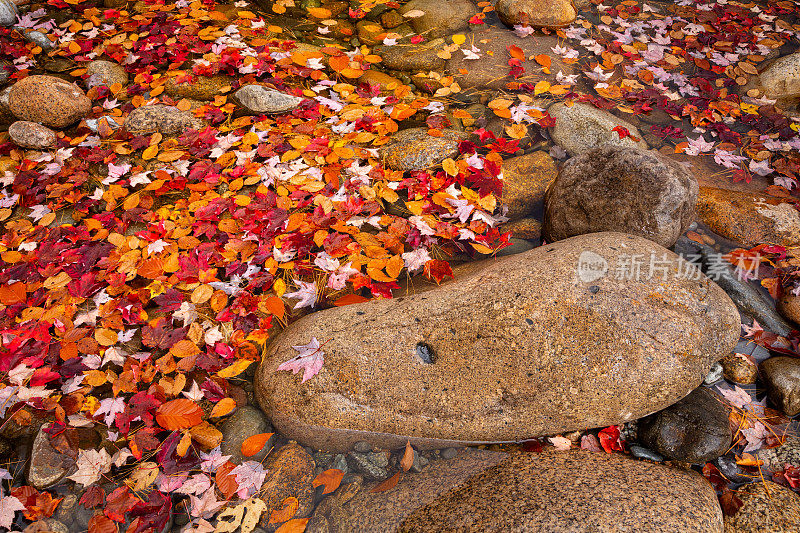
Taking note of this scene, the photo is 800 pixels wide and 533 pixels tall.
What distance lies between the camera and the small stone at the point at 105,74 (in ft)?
16.9

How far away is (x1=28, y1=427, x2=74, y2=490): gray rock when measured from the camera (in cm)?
272

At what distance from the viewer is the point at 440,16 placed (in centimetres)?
618

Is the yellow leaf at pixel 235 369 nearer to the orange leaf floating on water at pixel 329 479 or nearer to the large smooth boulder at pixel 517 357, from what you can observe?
the large smooth boulder at pixel 517 357

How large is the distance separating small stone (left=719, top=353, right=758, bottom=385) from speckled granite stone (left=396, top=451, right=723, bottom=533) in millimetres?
864

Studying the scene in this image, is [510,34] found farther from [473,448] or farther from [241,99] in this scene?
[473,448]

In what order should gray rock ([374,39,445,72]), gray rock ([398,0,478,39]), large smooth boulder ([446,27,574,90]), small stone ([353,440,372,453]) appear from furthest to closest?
gray rock ([398,0,478,39]) < gray rock ([374,39,445,72]) < large smooth boulder ([446,27,574,90]) < small stone ([353,440,372,453])

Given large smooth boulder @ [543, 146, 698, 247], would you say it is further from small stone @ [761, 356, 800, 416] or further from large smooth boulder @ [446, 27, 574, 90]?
large smooth boulder @ [446, 27, 574, 90]

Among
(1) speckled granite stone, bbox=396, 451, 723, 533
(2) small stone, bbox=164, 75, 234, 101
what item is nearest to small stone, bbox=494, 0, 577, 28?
(2) small stone, bbox=164, 75, 234, 101

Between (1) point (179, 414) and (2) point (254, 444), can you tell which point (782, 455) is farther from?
(1) point (179, 414)

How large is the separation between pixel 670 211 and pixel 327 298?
2.75 m

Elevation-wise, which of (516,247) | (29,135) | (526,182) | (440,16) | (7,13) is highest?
(7,13)

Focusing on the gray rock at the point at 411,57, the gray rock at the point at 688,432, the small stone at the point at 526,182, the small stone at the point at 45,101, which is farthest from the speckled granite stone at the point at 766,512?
the small stone at the point at 45,101

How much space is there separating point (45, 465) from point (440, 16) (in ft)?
21.6

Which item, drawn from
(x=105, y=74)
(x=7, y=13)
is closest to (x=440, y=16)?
(x=105, y=74)
